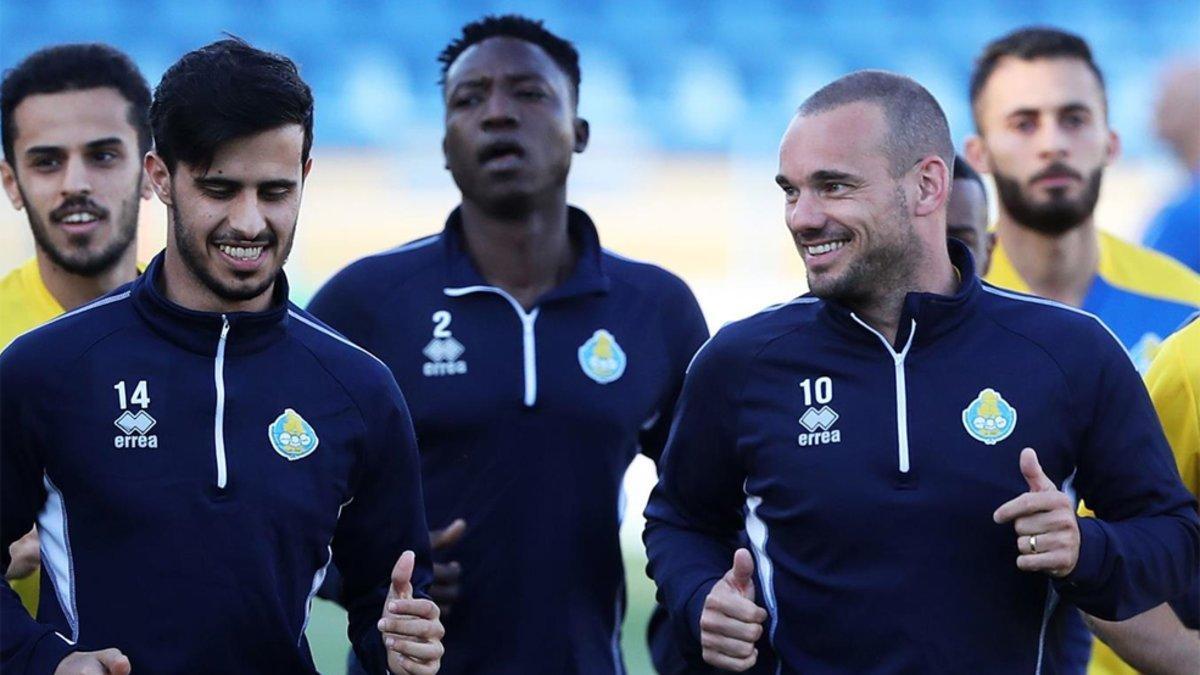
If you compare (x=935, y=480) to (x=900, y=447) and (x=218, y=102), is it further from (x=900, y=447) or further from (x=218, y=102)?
(x=218, y=102)

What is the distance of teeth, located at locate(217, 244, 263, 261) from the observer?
3207mm

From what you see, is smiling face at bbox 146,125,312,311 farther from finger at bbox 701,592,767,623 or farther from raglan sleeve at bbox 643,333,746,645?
finger at bbox 701,592,767,623

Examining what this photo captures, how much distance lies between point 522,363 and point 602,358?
20 centimetres

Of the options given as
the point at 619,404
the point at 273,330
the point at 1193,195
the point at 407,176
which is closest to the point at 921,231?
the point at 619,404

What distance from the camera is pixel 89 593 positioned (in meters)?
3.12

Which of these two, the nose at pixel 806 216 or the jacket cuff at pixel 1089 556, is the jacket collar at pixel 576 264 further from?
the jacket cuff at pixel 1089 556

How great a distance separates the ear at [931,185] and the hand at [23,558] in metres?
1.82

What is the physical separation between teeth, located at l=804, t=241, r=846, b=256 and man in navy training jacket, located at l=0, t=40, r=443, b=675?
839 millimetres

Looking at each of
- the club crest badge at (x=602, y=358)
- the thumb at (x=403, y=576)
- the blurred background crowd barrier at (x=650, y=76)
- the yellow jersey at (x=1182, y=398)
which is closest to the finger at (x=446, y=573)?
the club crest badge at (x=602, y=358)

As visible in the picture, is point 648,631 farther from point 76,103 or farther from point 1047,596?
point 76,103

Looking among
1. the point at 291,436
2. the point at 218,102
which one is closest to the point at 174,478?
the point at 291,436

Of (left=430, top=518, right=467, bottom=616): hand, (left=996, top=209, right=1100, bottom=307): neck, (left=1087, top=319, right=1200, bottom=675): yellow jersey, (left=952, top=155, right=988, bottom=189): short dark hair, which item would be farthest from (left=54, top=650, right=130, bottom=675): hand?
Answer: (left=996, top=209, right=1100, bottom=307): neck

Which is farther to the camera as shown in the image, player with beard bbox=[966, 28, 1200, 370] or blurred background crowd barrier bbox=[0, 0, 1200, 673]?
blurred background crowd barrier bbox=[0, 0, 1200, 673]

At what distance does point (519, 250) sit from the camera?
4.46 m
